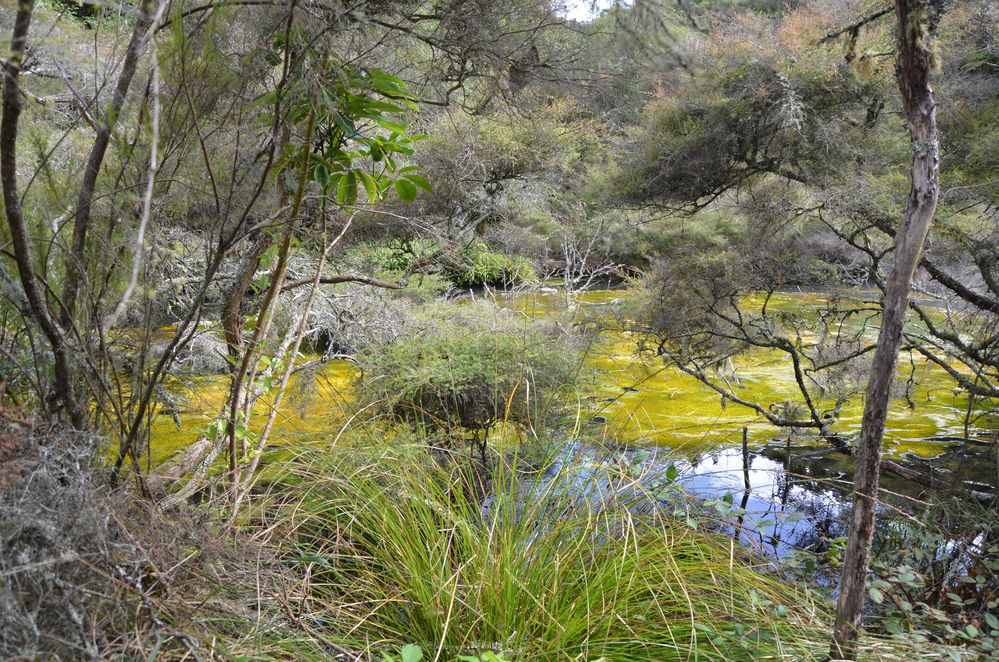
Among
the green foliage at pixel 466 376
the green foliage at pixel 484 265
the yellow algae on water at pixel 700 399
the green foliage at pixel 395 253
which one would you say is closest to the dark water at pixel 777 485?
the yellow algae on water at pixel 700 399

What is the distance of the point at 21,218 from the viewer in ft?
3.37

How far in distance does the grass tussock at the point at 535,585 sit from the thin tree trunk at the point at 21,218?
0.56 metres

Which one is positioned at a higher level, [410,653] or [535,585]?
[410,653]

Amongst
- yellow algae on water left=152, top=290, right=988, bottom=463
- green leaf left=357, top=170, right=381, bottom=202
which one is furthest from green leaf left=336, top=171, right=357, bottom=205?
yellow algae on water left=152, top=290, right=988, bottom=463

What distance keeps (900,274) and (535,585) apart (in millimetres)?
1047

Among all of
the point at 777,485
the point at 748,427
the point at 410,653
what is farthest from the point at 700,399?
the point at 410,653

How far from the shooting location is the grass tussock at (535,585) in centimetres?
152

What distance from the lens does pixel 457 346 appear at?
156 inches

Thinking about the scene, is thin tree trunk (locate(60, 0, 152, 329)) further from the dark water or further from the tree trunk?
the tree trunk

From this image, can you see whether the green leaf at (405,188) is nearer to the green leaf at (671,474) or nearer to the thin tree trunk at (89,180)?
the thin tree trunk at (89,180)

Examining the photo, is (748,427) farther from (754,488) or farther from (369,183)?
(369,183)

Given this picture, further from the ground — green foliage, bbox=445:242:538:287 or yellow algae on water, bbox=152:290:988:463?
green foliage, bbox=445:242:538:287

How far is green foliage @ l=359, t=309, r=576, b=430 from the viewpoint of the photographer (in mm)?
3588

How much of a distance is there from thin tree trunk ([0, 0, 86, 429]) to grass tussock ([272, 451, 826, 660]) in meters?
Answer: 0.56
